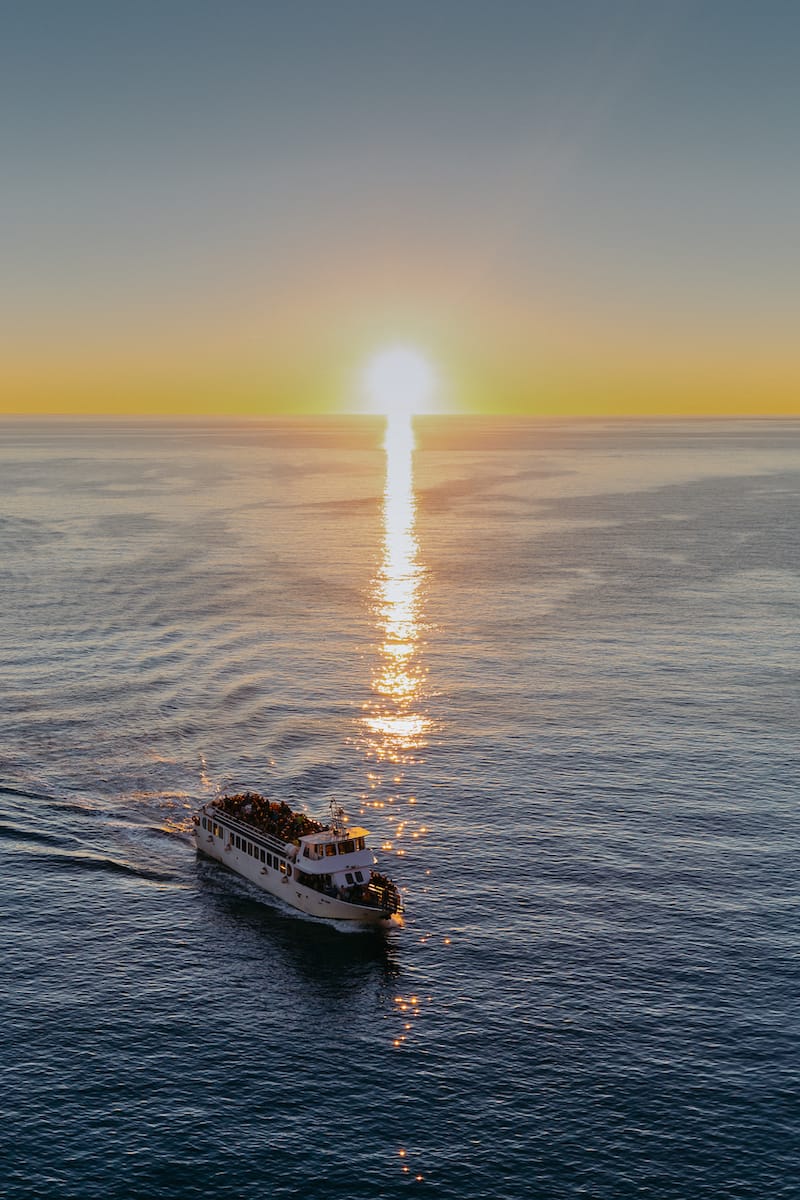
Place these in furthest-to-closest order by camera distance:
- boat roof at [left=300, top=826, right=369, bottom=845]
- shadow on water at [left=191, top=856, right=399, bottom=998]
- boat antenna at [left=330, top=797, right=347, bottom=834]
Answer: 1. boat antenna at [left=330, top=797, right=347, bottom=834]
2. boat roof at [left=300, top=826, right=369, bottom=845]
3. shadow on water at [left=191, top=856, right=399, bottom=998]

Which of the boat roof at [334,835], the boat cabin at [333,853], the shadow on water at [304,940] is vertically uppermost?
the boat roof at [334,835]

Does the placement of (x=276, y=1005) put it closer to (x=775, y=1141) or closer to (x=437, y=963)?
(x=437, y=963)

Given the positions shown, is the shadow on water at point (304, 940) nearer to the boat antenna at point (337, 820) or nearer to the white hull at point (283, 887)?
the white hull at point (283, 887)

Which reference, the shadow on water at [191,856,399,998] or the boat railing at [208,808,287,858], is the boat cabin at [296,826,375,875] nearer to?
the boat railing at [208,808,287,858]

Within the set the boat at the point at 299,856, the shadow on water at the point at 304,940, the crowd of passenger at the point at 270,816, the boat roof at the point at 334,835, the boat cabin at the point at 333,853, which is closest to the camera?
the shadow on water at the point at 304,940

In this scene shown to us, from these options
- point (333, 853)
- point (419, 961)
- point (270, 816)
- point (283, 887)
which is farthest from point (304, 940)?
point (270, 816)

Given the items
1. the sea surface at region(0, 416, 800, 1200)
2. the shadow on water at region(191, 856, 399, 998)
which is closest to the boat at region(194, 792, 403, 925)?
the shadow on water at region(191, 856, 399, 998)

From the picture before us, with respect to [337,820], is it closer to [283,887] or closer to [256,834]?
[256,834]

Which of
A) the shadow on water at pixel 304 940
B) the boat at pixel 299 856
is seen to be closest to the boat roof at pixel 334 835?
the boat at pixel 299 856

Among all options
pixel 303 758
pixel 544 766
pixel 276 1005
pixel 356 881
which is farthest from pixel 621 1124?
pixel 303 758
